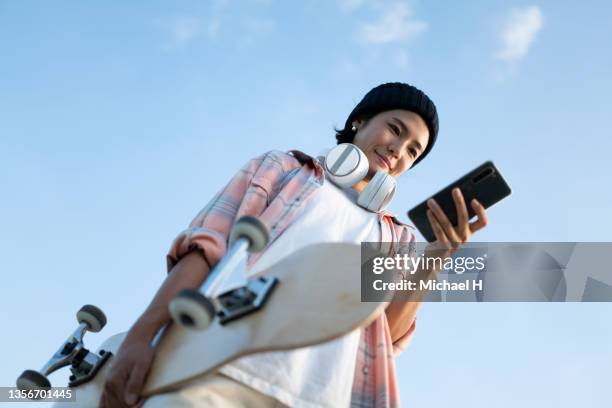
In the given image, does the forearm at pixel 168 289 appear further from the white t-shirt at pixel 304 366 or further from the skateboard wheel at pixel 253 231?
the skateboard wheel at pixel 253 231

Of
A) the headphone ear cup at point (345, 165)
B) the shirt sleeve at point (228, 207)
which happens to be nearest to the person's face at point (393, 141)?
the headphone ear cup at point (345, 165)

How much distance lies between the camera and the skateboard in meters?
1.73

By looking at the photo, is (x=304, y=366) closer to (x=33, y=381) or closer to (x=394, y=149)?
(x=33, y=381)

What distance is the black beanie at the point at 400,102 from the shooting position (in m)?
3.78

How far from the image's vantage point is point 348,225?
2832mm

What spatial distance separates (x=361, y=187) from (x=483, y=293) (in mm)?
844

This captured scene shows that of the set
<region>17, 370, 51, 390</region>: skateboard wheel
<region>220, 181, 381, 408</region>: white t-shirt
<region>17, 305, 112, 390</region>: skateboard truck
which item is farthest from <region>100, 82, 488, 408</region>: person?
<region>17, 370, 51, 390</region>: skateboard wheel

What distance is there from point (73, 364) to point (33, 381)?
15 centimetres

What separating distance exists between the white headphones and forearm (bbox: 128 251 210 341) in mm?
1013

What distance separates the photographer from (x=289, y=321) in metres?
1.77

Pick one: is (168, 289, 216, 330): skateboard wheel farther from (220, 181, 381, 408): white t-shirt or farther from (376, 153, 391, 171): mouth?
(376, 153, 391, 171): mouth

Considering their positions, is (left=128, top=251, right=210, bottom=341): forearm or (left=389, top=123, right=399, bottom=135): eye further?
(left=389, top=123, right=399, bottom=135): eye

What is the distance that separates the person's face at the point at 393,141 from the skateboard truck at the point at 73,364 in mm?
1697

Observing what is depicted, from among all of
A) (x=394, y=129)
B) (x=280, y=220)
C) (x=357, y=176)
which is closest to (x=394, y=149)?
(x=394, y=129)
